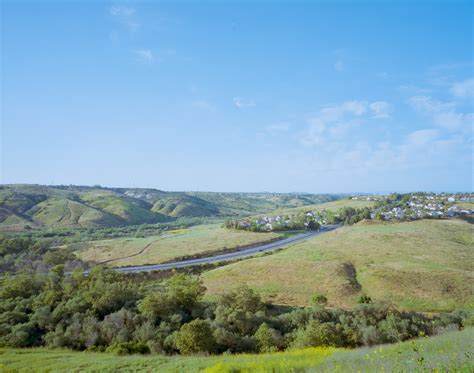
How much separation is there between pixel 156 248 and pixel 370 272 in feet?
181

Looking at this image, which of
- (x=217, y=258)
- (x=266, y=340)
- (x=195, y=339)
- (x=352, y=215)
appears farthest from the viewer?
(x=352, y=215)

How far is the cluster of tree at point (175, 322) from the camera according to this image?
21.1 m

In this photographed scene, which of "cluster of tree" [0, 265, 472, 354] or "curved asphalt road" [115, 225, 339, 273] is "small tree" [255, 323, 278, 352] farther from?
"curved asphalt road" [115, 225, 339, 273]

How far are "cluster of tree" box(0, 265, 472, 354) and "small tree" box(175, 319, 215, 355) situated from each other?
0.20 ft

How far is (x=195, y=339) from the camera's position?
20.3 metres

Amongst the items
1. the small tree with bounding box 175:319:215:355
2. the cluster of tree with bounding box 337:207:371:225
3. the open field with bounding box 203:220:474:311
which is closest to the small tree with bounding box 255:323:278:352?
the small tree with bounding box 175:319:215:355

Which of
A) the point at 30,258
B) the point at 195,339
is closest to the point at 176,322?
the point at 195,339

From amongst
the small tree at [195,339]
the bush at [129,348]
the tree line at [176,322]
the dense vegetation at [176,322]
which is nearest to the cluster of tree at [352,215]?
the dense vegetation at [176,322]

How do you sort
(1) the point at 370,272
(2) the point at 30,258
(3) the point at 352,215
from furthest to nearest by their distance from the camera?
(3) the point at 352,215 → (2) the point at 30,258 → (1) the point at 370,272

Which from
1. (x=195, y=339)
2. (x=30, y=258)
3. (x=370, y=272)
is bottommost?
(x=30, y=258)

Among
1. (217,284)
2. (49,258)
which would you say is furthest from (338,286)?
(49,258)

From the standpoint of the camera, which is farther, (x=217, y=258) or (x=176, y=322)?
(x=217, y=258)

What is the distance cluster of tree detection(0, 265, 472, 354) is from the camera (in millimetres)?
21125

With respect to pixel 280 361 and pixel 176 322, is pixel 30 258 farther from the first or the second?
pixel 280 361
